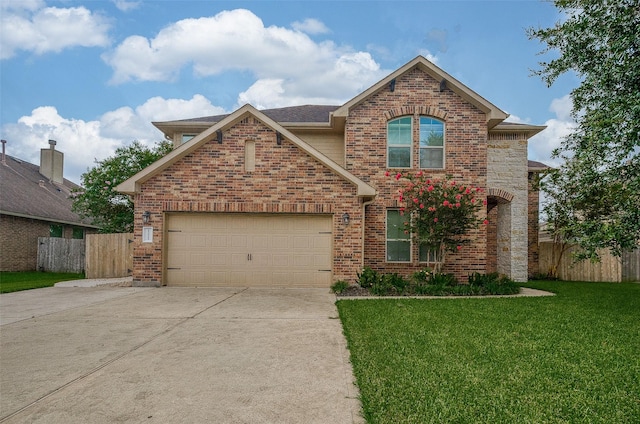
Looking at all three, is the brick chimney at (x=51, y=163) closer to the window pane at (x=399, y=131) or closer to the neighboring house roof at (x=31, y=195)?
the neighboring house roof at (x=31, y=195)

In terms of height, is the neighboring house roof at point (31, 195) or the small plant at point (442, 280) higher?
the neighboring house roof at point (31, 195)

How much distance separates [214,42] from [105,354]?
41.1 ft

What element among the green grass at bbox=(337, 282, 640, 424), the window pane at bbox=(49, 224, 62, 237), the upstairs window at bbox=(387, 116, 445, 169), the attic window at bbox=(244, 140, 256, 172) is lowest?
the green grass at bbox=(337, 282, 640, 424)

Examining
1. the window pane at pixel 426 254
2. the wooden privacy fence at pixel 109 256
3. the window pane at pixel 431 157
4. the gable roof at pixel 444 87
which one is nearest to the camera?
the window pane at pixel 426 254

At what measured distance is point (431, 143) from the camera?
40.6ft

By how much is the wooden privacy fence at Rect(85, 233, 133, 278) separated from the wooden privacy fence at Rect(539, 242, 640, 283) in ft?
52.2

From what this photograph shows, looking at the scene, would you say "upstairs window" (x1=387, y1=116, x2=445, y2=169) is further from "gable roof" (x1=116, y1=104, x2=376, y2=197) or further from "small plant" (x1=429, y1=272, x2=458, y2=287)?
"small plant" (x1=429, y1=272, x2=458, y2=287)

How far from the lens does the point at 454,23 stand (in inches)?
518

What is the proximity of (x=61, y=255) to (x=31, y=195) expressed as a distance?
4.51 m

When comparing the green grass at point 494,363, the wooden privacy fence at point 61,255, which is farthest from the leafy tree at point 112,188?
the green grass at point 494,363

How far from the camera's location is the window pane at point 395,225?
39.9 ft

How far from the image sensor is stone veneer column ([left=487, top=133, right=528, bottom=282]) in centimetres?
1384

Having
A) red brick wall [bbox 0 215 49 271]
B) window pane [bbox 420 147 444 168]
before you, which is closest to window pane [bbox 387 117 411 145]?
window pane [bbox 420 147 444 168]

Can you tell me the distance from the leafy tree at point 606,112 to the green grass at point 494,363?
5.85ft
